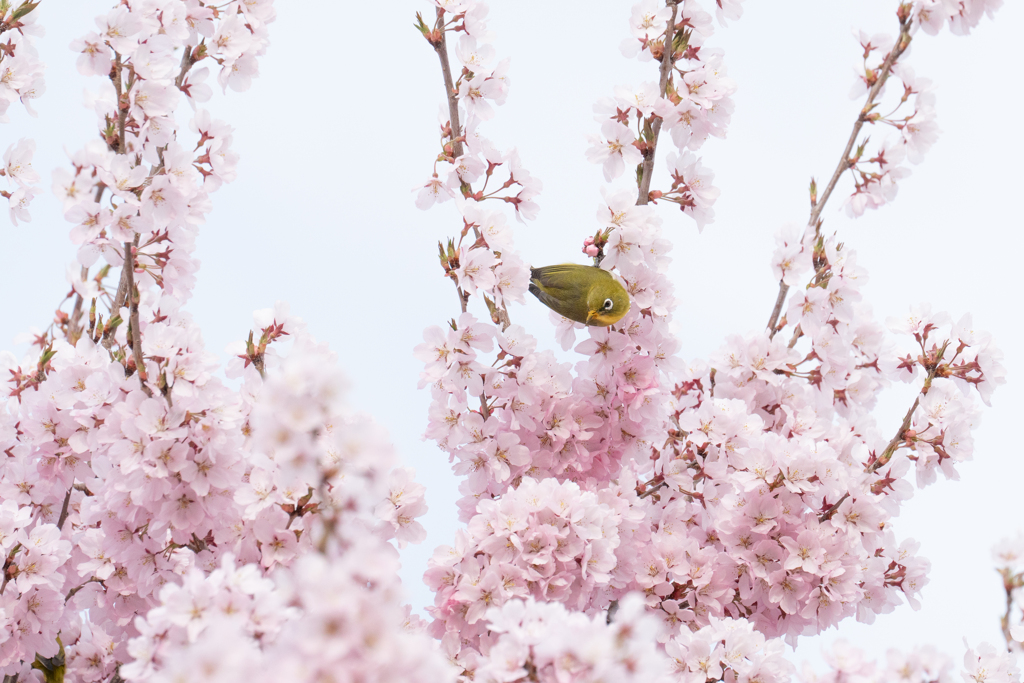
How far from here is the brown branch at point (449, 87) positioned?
2244 millimetres

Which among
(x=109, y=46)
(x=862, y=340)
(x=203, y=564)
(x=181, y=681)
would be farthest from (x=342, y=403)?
(x=862, y=340)

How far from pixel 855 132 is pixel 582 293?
0.90m

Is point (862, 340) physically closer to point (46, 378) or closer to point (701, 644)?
point (701, 644)

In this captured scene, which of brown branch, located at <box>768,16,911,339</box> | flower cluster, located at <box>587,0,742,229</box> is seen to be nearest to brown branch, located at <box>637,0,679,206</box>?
flower cluster, located at <box>587,0,742,229</box>

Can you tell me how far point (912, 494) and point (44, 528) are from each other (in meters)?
2.05

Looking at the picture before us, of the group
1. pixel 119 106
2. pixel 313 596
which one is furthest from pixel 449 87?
pixel 313 596

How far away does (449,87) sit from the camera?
2.27m

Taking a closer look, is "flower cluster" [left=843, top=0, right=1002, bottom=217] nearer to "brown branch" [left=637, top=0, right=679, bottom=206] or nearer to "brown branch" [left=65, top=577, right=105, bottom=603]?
"brown branch" [left=637, top=0, right=679, bottom=206]

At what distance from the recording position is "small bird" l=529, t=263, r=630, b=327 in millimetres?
2121

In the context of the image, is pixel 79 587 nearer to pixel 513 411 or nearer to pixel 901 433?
pixel 513 411

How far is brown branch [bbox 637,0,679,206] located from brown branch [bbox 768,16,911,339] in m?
0.44

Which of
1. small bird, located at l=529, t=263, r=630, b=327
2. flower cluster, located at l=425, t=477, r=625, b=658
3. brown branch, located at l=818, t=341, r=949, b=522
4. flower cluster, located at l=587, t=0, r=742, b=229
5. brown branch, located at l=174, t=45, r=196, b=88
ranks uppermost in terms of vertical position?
flower cluster, located at l=587, t=0, r=742, b=229

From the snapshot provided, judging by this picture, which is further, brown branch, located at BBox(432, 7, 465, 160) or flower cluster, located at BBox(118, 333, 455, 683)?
brown branch, located at BBox(432, 7, 465, 160)

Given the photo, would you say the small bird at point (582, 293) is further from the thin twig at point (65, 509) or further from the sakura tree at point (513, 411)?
the thin twig at point (65, 509)
